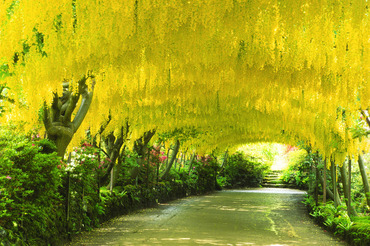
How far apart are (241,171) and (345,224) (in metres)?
18.2

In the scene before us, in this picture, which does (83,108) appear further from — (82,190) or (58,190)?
(82,190)

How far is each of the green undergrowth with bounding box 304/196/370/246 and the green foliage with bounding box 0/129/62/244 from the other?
3882mm

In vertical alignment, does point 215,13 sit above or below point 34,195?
above

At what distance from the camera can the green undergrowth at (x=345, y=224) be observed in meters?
5.17

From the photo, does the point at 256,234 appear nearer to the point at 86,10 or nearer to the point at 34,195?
the point at 34,195

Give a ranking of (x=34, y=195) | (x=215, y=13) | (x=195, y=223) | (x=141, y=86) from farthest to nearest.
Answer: (x=195, y=223) → (x=141, y=86) → (x=34, y=195) → (x=215, y=13)

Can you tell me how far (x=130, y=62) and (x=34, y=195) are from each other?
1726mm

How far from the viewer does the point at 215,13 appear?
3.06 metres

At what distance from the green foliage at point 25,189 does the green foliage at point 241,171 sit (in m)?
18.8

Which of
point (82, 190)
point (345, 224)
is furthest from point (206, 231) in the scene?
point (345, 224)

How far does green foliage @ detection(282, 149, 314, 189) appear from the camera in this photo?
11069 mm

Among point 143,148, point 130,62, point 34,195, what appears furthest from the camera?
point 143,148

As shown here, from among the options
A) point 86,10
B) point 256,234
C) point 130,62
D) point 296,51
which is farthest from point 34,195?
point 256,234

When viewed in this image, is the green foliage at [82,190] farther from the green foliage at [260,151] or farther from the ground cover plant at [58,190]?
the green foliage at [260,151]
